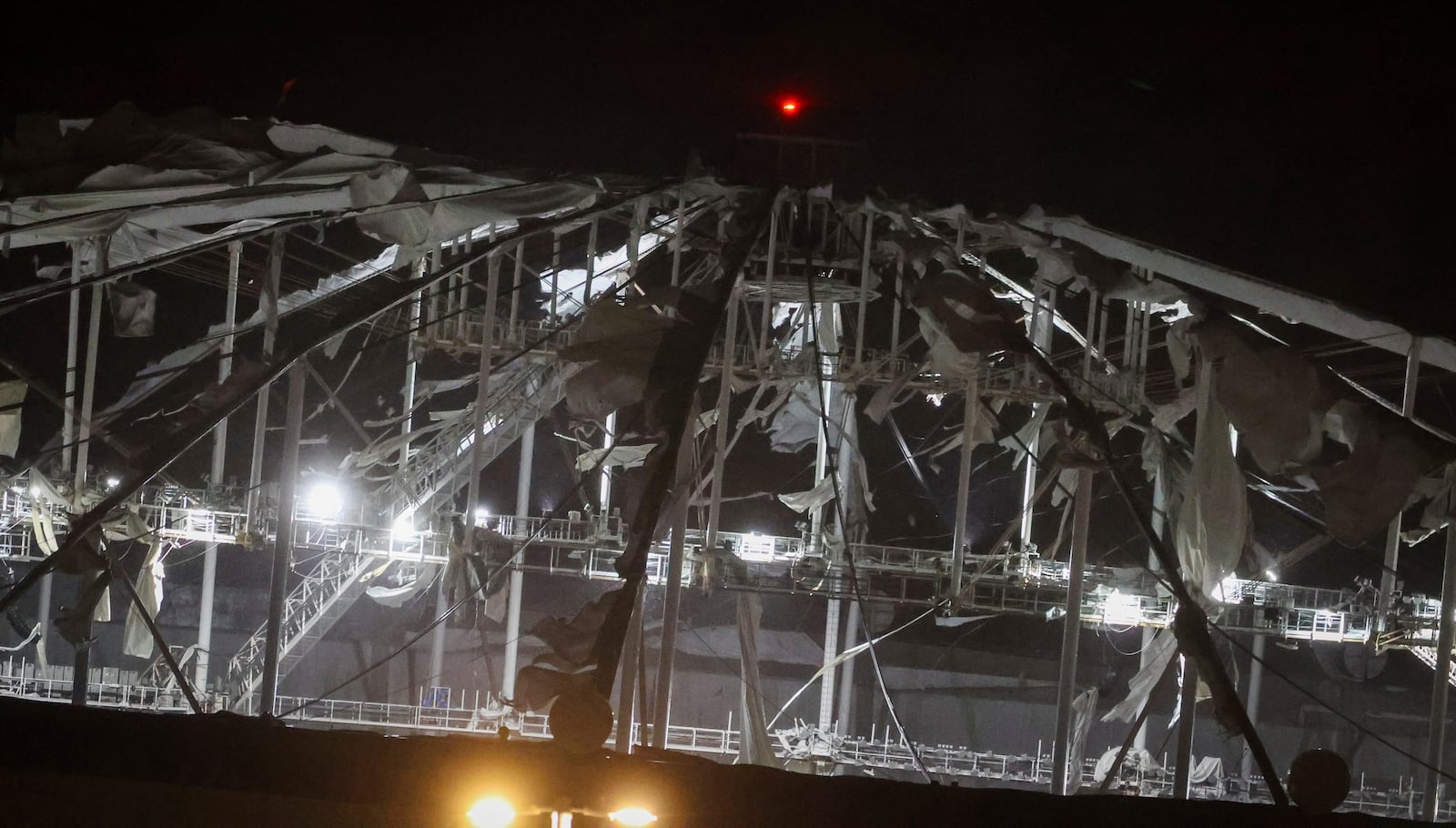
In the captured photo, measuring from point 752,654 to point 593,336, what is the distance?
21.5 feet

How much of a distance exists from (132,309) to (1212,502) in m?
7.48

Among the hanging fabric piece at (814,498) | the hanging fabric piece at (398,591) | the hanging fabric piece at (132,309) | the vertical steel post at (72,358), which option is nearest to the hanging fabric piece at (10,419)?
the vertical steel post at (72,358)

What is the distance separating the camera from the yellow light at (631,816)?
120 inches

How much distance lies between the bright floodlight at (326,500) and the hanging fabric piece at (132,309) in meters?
6.24

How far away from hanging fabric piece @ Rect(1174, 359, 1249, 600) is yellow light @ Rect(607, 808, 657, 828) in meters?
3.61

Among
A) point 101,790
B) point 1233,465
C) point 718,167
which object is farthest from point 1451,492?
point 101,790

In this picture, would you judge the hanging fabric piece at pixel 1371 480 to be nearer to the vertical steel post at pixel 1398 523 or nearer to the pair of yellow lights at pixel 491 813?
the vertical steel post at pixel 1398 523

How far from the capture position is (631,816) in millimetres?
3051

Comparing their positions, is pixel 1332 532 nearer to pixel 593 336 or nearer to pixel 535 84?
pixel 593 336

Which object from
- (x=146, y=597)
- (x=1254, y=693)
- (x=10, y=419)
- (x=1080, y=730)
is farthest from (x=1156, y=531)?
(x=146, y=597)

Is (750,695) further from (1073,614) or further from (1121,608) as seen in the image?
(1121,608)

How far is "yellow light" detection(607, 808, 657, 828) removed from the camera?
10.0 feet

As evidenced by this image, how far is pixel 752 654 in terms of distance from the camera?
11.4 meters

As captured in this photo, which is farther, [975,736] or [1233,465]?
[975,736]
